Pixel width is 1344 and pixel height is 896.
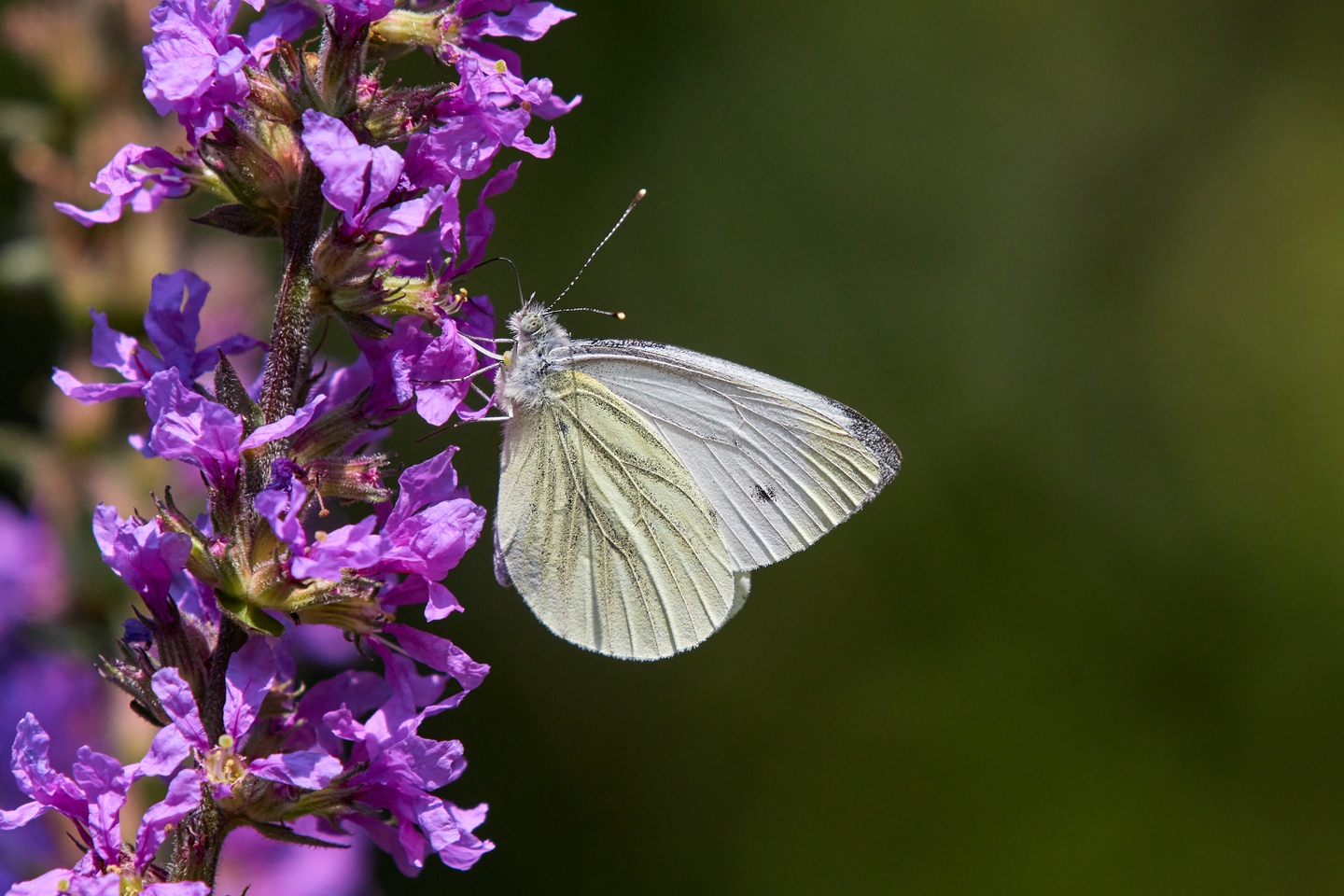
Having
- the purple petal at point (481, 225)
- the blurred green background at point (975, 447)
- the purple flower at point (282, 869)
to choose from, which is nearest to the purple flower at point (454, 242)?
the purple petal at point (481, 225)

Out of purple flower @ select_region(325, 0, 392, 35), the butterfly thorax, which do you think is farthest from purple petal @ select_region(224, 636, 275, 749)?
the butterfly thorax

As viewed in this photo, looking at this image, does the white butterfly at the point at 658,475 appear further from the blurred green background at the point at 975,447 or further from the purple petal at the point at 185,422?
the blurred green background at the point at 975,447

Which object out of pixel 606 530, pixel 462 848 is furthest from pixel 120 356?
pixel 606 530

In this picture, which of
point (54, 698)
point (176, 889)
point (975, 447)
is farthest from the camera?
point (975, 447)

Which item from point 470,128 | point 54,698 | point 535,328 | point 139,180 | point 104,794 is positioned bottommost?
point 54,698

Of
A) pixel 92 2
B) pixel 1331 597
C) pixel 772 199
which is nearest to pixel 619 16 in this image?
pixel 772 199

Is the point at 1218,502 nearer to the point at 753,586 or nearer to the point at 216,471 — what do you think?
the point at 753,586

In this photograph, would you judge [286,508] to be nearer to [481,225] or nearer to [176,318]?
[176,318]
